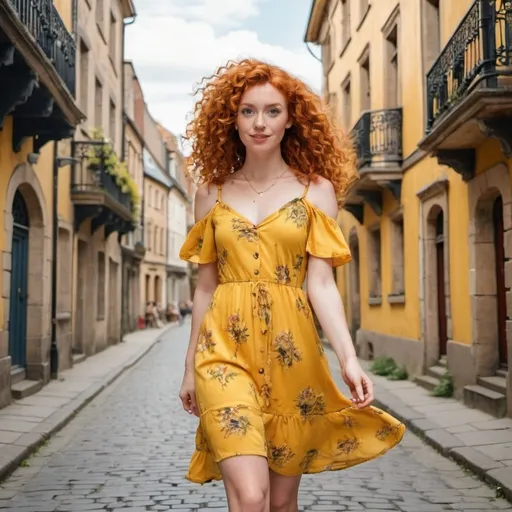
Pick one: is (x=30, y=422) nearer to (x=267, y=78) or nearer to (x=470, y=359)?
(x=470, y=359)

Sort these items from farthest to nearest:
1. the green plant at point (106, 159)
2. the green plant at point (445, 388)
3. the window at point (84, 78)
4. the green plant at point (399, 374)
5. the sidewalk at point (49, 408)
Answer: the window at point (84, 78) → the green plant at point (106, 159) → the green plant at point (399, 374) → the green plant at point (445, 388) → the sidewalk at point (49, 408)

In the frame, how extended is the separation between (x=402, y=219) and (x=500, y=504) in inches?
425

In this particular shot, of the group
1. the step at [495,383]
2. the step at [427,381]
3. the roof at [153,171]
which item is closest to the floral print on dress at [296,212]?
the step at [495,383]

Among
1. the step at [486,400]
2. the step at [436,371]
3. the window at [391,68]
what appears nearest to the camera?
the step at [486,400]

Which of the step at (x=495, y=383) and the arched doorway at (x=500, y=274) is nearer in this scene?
the step at (x=495, y=383)

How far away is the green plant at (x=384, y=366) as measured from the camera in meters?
14.9

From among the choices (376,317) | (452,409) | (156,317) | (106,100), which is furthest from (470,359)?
(156,317)

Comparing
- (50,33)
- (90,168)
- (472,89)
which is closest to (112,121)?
(90,168)

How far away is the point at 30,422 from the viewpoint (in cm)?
911

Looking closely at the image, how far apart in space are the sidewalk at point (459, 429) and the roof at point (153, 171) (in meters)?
32.9

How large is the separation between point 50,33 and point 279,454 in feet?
32.2

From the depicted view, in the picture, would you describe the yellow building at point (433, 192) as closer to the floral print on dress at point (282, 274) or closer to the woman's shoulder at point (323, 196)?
the woman's shoulder at point (323, 196)

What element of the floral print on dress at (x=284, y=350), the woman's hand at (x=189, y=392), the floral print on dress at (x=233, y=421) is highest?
the floral print on dress at (x=284, y=350)

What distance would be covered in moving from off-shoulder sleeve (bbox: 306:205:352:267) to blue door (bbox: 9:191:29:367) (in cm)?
994
